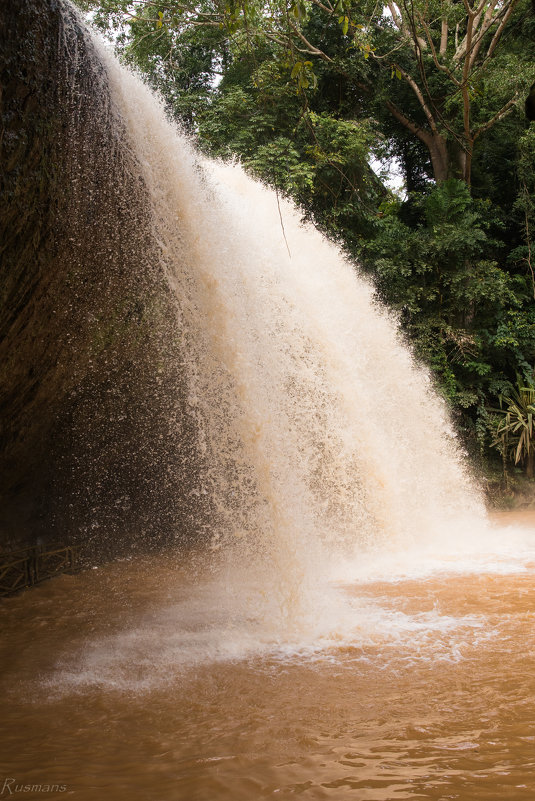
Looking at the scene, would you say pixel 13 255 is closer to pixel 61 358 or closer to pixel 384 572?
pixel 61 358

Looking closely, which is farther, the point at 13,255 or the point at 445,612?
the point at 445,612

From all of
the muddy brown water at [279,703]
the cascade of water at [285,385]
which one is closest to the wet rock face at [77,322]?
the cascade of water at [285,385]

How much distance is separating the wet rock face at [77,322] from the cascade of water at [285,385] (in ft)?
1.52

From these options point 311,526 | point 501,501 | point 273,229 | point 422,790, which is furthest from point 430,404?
point 422,790

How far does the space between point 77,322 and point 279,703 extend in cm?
449

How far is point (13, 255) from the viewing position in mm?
4152

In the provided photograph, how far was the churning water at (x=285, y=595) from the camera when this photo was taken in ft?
8.91

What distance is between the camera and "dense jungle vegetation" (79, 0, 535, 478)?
12133mm

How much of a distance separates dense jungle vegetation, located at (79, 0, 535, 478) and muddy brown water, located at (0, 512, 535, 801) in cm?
727

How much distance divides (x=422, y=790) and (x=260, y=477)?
135 inches

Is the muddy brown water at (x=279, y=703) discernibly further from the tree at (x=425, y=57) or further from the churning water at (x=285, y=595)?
the tree at (x=425, y=57)

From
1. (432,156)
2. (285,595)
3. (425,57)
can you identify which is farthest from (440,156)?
(285,595)

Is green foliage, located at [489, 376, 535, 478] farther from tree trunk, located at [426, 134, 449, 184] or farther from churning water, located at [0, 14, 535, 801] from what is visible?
tree trunk, located at [426, 134, 449, 184]

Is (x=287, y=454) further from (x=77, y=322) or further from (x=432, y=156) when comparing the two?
(x=432, y=156)
